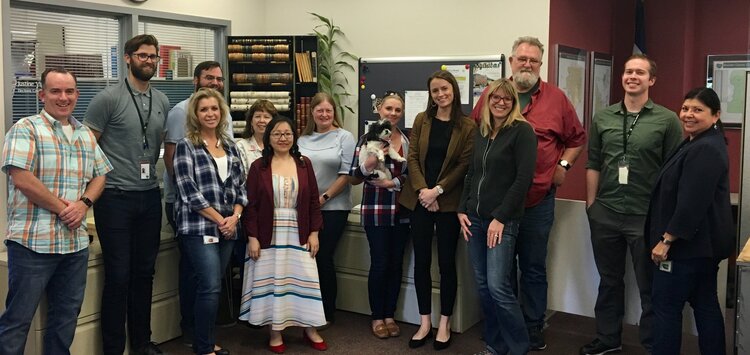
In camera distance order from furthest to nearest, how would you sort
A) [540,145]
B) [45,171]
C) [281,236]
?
[281,236] < [540,145] < [45,171]

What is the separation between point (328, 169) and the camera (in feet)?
13.4

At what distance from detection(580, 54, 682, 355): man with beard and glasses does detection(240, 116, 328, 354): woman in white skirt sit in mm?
1485

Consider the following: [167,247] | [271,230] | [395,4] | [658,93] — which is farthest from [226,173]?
[658,93]

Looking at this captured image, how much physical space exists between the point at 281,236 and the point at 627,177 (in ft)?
5.82

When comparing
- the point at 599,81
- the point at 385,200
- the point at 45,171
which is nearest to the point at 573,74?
the point at 599,81

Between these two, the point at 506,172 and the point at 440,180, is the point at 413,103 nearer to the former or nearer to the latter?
the point at 440,180

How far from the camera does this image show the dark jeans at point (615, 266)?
3461 millimetres

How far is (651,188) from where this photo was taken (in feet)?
11.2

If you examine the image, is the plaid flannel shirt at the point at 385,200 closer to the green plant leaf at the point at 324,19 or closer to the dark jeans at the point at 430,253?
the dark jeans at the point at 430,253

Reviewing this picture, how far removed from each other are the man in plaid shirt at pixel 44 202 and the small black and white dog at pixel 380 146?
1.40m

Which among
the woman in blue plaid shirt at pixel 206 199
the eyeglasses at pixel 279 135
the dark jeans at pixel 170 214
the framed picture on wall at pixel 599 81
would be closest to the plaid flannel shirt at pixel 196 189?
the woman in blue plaid shirt at pixel 206 199

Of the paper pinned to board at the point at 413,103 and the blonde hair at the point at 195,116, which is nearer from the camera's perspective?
the blonde hair at the point at 195,116

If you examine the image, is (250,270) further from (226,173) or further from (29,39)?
(29,39)

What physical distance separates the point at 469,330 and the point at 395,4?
8.34 feet
